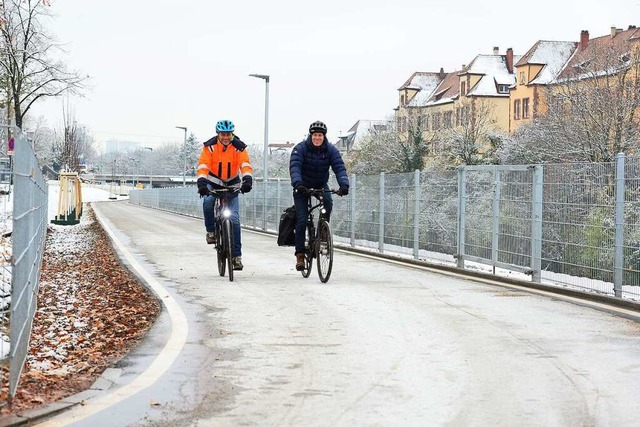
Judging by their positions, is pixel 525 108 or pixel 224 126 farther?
pixel 525 108

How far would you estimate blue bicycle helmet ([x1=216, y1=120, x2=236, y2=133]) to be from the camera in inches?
489

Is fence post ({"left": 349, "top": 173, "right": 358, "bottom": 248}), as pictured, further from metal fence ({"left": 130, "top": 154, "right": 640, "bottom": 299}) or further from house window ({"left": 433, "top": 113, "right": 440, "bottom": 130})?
house window ({"left": 433, "top": 113, "right": 440, "bottom": 130})

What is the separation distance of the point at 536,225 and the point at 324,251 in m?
2.82

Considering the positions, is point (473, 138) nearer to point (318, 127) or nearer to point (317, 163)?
point (317, 163)

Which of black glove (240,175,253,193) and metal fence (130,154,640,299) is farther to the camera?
black glove (240,175,253,193)

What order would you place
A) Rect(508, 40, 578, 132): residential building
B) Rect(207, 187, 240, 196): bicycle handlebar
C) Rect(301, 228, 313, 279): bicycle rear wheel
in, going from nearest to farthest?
Rect(207, 187, 240, 196): bicycle handlebar < Rect(301, 228, 313, 279): bicycle rear wheel < Rect(508, 40, 578, 132): residential building

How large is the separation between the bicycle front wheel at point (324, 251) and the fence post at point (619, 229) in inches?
134

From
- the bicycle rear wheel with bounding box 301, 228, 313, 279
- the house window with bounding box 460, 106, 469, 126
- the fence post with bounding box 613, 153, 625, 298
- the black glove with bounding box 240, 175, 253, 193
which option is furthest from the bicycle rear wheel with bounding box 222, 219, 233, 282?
the house window with bounding box 460, 106, 469, 126

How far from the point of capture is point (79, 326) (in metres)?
8.77

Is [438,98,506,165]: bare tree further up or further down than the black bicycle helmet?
further up

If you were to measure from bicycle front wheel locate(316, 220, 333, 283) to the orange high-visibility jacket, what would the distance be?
1363mm

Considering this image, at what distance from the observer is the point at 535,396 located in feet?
18.5

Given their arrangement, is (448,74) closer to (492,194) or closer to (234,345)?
(492,194)

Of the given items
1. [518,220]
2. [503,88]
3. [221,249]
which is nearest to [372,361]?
[221,249]
